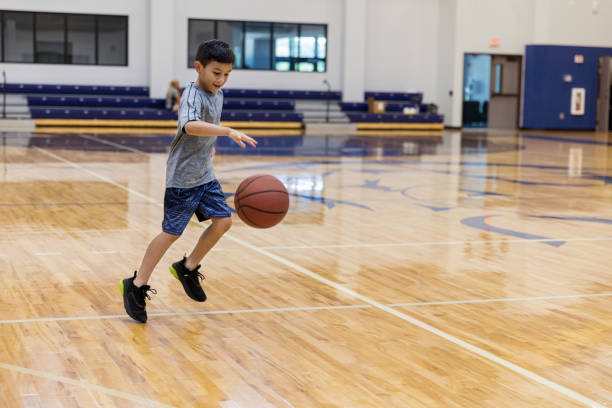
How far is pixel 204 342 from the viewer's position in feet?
12.7

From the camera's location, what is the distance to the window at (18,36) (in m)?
23.9

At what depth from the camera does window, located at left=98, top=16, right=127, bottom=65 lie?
24.6 m

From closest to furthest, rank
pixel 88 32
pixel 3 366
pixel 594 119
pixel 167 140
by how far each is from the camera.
A: pixel 3 366 < pixel 167 140 < pixel 88 32 < pixel 594 119

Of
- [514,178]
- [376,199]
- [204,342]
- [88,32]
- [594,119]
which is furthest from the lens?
[594,119]

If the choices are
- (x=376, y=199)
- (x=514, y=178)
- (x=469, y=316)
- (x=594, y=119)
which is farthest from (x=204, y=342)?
(x=594, y=119)

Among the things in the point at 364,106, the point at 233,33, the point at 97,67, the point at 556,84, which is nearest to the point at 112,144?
the point at 97,67

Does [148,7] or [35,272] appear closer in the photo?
[35,272]

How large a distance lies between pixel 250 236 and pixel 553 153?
11704 millimetres

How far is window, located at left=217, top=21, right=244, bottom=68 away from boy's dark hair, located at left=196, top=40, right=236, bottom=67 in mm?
21853

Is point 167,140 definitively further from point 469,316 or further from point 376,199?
point 469,316

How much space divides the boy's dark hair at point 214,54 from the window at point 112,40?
21.5m

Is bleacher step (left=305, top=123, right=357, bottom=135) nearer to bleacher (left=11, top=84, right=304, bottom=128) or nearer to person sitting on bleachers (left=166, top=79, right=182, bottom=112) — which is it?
bleacher (left=11, top=84, right=304, bottom=128)

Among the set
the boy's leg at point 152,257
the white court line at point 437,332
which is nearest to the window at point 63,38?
the white court line at point 437,332

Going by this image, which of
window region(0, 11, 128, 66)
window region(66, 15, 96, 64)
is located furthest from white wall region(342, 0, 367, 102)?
window region(66, 15, 96, 64)
